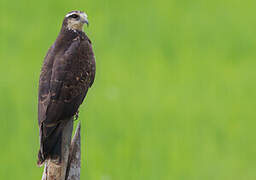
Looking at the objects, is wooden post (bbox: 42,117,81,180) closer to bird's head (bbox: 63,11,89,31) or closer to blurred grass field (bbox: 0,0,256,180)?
bird's head (bbox: 63,11,89,31)

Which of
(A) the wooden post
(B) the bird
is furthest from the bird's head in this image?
(A) the wooden post

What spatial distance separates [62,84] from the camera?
5.06 meters

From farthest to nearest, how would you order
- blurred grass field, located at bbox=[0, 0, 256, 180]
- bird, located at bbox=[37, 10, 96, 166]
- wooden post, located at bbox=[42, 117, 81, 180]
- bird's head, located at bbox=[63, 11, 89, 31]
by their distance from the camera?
1. blurred grass field, located at bbox=[0, 0, 256, 180]
2. bird's head, located at bbox=[63, 11, 89, 31]
3. bird, located at bbox=[37, 10, 96, 166]
4. wooden post, located at bbox=[42, 117, 81, 180]

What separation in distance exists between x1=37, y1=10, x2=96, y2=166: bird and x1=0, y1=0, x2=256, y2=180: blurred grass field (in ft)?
8.01

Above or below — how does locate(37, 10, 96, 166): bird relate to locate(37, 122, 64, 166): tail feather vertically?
above

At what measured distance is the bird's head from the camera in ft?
20.0

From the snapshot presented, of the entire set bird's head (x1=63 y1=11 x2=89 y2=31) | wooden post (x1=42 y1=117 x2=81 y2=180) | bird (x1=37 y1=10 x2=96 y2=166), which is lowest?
wooden post (x1=42 y1=117 x2=81 y2=180)

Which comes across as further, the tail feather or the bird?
the bird

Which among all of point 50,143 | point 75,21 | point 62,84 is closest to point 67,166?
point 50,143

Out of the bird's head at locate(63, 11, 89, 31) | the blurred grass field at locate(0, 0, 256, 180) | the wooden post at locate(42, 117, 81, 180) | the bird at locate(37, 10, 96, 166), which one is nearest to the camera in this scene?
the wooden post at locate(42, 117, 81, 180)

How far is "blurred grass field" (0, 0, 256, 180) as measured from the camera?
27.0 feet

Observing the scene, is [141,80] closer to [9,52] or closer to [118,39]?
[118,39]

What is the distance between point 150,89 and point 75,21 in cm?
368

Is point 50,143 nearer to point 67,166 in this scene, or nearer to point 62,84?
point 67,166
